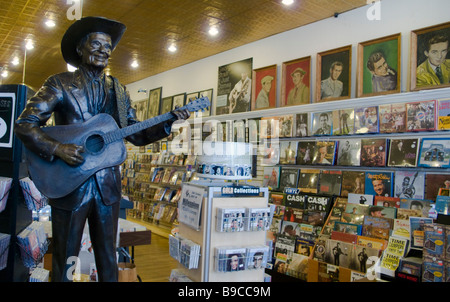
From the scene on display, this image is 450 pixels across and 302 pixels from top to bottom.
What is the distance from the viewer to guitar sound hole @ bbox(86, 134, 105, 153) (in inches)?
60.4

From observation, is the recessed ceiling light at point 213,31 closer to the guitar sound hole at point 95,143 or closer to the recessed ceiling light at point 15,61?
the guitar sound hole at point 95,143

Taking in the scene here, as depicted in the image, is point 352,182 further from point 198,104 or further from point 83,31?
point 83,31

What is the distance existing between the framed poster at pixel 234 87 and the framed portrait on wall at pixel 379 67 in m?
2.10

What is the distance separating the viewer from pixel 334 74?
4.74 meters

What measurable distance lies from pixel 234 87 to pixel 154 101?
3374 mm

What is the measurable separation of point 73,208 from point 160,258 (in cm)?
479

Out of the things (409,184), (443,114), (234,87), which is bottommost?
(409,184)

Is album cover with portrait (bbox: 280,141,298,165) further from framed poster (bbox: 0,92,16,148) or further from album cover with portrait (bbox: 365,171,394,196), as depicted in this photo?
framed poster (bbox: 0,92,16,148)

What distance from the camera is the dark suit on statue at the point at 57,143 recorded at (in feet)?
4.79

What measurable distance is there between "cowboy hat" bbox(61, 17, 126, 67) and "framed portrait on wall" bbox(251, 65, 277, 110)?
4.13 m

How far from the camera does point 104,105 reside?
5.50 ft

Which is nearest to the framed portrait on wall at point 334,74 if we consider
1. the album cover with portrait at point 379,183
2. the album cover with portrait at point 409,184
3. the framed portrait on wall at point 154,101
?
the album cover with portrait at point 379,183

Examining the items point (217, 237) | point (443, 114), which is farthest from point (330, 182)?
point (217, 237)

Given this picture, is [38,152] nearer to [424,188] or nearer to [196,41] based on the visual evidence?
[424,188]
